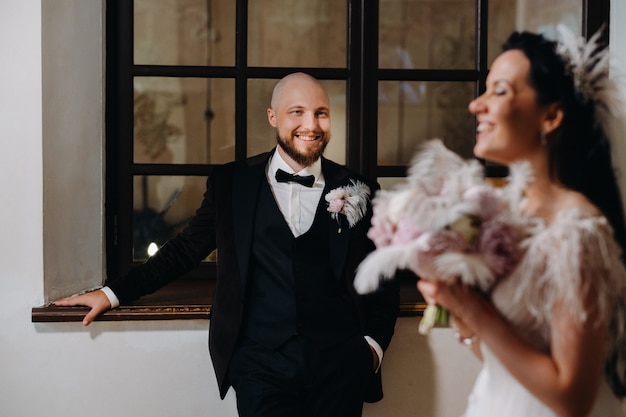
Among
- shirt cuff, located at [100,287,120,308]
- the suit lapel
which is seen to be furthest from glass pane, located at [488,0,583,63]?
shirt cuff, located at [100,287,120,308]

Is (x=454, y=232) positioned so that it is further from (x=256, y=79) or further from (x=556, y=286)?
(x=256, y=79)

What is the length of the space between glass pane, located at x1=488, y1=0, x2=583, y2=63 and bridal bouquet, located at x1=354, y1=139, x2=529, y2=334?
207 centimetres

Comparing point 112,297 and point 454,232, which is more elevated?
point 454,232

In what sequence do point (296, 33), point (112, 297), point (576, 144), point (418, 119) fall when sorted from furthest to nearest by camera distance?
point (418, 119) < point (296, 33) < point (112, 297) < point (576, 144)

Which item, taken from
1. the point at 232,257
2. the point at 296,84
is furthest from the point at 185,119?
the point at 232,257

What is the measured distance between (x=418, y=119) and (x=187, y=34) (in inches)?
49.8

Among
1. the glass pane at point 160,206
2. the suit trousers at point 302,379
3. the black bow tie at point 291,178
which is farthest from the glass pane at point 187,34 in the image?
the suit trousers at point 302,379

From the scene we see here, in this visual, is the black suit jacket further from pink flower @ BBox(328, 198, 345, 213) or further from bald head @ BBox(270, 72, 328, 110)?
bald head @ BBox(270, 72, 328, 110)

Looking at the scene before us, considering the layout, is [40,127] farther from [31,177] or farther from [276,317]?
[276,317]

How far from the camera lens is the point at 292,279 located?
2289 mm

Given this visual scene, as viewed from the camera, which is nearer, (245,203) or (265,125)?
(245,203)

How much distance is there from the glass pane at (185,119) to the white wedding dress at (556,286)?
6.83 ft

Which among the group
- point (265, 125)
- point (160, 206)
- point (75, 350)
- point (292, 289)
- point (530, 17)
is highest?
point (530, 17)

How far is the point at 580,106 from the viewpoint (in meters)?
1.41
